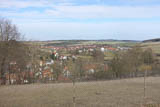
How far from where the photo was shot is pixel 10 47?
21438mm

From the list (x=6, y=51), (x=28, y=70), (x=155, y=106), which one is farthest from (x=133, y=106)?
(x=28, y=70)

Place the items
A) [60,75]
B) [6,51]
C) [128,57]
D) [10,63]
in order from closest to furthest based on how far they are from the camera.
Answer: [6,51] < [10,63] < [60,75] < [128,57]

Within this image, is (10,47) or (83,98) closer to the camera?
(83,98)

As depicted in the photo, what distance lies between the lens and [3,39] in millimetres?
21891

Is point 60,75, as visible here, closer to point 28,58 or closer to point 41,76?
point 41,76

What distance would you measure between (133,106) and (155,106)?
103 cm

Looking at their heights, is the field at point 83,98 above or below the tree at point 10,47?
below

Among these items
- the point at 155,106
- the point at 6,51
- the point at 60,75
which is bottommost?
the point at 60,75

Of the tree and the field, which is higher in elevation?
the tree

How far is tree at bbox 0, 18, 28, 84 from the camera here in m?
21.4

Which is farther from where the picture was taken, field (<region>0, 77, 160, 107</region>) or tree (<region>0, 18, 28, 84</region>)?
tree (<region>0, 18, 28, 84</region>)

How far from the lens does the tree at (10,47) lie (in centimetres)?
2136

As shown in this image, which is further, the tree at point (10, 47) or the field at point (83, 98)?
the tree at point (10, 47)

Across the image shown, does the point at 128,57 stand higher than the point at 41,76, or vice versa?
the point at 128,57
